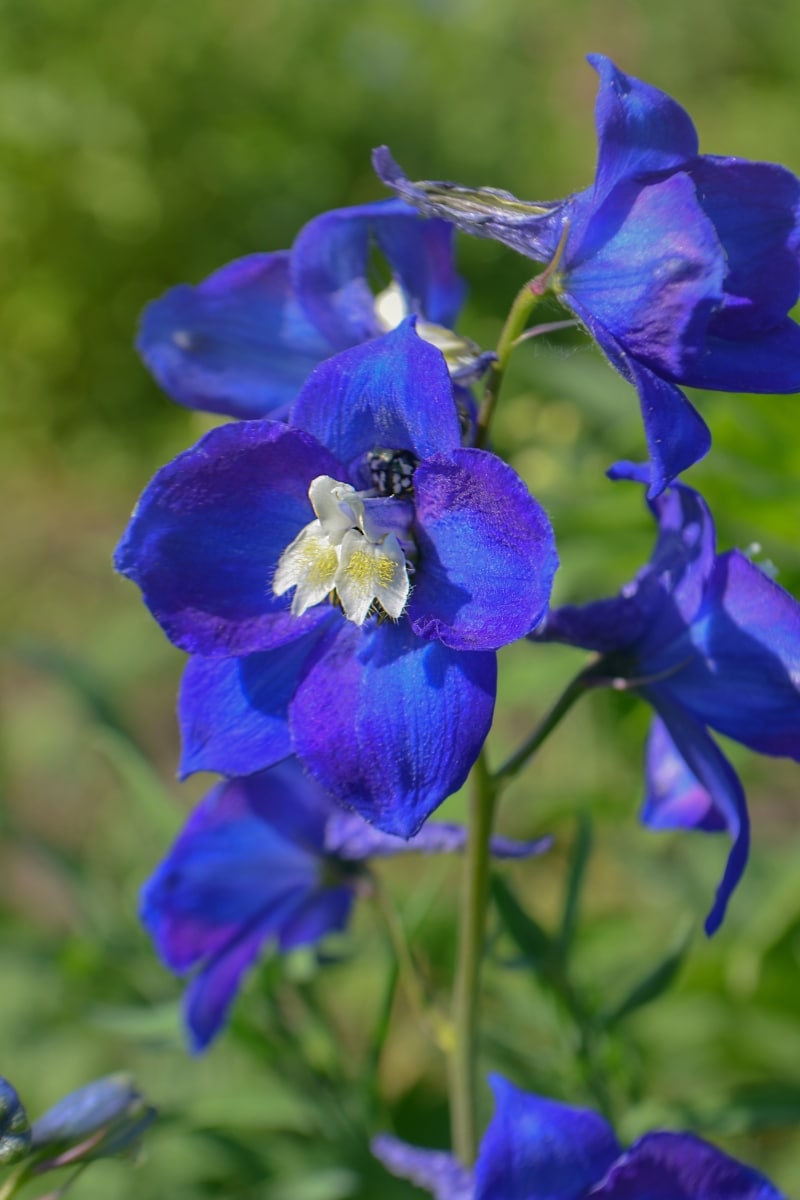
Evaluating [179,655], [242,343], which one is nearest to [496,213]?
[242,343]

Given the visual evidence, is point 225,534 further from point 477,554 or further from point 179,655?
point 179,655

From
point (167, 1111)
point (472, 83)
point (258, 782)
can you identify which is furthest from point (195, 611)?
point (472, 83)

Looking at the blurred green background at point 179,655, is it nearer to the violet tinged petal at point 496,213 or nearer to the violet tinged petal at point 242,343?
the violet tinged petal at point 496,213

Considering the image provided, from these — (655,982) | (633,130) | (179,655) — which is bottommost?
(179,655)

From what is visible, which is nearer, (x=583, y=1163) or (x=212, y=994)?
(x=583, y=1163)

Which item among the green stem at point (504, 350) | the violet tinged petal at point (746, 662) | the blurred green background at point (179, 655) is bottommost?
the blurred green background at point (179, 655)

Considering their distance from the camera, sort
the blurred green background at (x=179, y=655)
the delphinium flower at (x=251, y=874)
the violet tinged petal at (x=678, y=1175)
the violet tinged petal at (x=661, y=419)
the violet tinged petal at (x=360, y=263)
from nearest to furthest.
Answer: the violet tinged petal at (x=661, y=419), the violet tinged petal at (x=678, y=1175), the violet tinged petal at (x=360, y=263), the delphinium flower at (x=251, y=874), the blurred green background at (x=179, y=655)

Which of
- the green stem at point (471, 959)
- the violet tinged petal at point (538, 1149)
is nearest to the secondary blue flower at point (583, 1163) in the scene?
the violet tinged petal at point (538, 1149)
